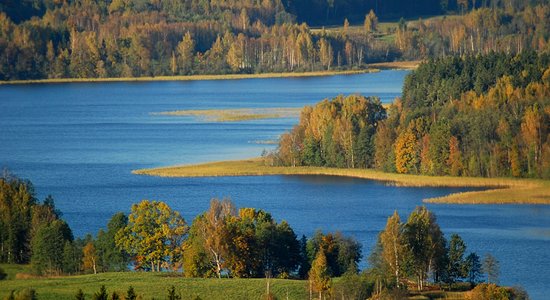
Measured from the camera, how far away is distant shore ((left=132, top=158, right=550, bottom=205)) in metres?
68.6

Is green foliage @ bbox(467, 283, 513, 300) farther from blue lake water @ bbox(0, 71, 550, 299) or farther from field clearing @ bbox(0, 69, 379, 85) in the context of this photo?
field clearing @ bbox(0, 69, 379, 85)

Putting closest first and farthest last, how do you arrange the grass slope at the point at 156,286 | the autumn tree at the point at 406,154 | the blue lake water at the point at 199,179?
the grass slope at the point at 156,286 → the blue lake water at the point at 199,179 → the autumn tree at the point at 406,154

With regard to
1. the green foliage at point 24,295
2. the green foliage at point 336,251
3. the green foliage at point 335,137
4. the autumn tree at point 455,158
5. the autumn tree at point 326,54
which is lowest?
the green foliage at point 24,295

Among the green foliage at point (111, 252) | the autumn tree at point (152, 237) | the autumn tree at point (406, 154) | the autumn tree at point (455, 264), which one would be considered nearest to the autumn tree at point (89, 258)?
the green foliage at point (111, 252)

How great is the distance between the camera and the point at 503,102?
270 ft

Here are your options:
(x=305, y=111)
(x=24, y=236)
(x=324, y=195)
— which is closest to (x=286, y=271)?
(x=24, y=236)

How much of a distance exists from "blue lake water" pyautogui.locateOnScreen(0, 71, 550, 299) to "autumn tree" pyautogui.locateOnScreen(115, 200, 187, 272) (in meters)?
7.73

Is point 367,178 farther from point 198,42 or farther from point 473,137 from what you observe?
point 198,42

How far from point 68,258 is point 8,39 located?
13052 cm

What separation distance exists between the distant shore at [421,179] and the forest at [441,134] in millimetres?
982

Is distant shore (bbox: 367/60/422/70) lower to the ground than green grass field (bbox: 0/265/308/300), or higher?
higher

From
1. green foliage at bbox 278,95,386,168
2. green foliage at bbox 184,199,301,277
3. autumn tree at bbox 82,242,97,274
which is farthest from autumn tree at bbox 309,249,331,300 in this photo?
green foliage at bbox 278,95,386,168

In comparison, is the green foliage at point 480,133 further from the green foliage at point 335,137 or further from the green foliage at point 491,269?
the green foliage at point 491,269

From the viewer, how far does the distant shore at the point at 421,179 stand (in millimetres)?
68625
